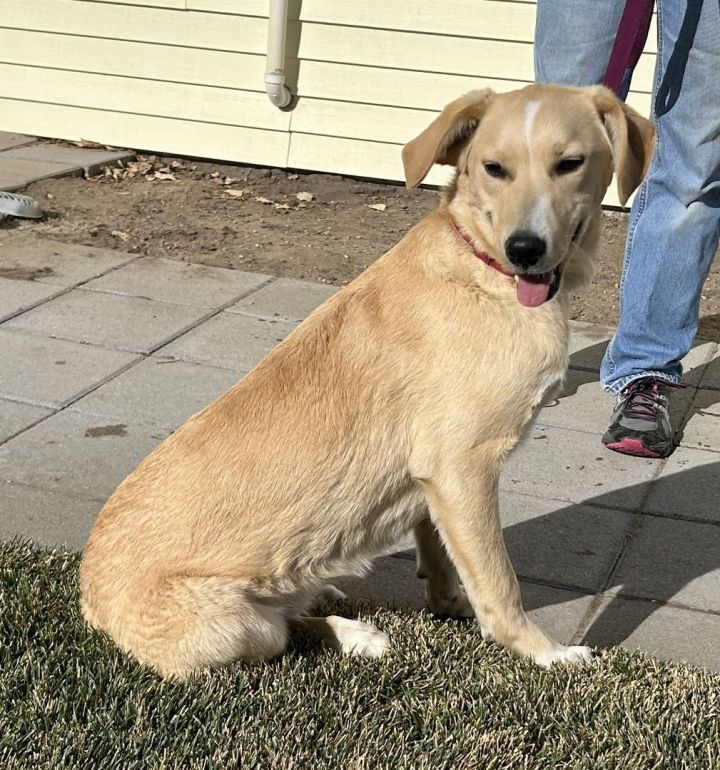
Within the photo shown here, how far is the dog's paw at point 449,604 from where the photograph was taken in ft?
12.2

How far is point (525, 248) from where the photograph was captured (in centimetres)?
316

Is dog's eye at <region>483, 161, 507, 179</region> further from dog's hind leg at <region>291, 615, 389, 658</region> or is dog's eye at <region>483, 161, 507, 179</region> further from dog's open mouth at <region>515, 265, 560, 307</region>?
dog's hind leg at <region>291, 615, 389, 658</region>

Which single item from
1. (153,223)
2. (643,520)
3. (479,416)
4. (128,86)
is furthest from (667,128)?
(128,86)

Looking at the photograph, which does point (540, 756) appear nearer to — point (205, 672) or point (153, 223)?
point (205, 672)

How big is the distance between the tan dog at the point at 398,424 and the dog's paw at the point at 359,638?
11 millimetres

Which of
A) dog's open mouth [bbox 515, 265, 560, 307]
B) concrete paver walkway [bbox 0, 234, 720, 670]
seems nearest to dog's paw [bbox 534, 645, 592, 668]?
concrete paver walkway [bbox 0, 234, 720, 670]

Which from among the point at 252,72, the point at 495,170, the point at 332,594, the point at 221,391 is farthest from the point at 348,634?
the point at 252,72

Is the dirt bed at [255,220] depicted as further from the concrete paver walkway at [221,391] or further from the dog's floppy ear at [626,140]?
the dog's floppy ear at [626,140]

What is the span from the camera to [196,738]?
292 cm

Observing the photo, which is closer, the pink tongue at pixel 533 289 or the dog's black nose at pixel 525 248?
the dog's black nose at pixel 525 248

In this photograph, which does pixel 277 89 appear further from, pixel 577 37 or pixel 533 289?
pixel 533 289

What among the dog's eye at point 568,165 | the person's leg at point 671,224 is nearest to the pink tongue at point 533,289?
the dog's eye at point 568,165

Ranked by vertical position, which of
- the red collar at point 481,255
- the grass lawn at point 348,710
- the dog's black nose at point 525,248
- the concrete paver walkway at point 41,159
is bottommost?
the concrete paver walkway at point 41,159

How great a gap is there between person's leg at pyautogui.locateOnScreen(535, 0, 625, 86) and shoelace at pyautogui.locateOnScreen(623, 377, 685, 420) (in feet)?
4.48
